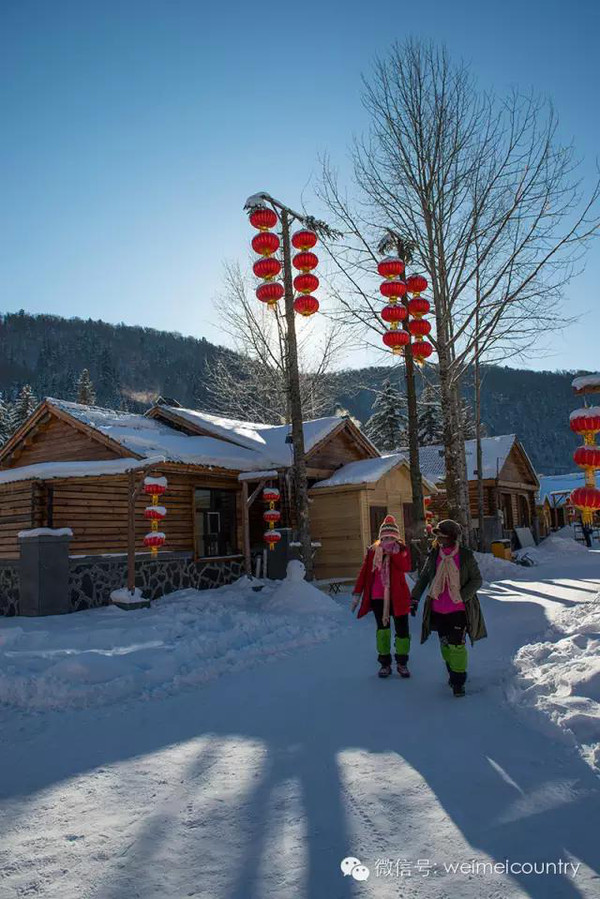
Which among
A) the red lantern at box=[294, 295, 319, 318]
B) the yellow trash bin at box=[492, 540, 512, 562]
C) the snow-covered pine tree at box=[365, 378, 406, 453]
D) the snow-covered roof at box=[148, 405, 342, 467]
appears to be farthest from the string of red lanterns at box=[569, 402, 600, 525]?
the snow-covered pine tree at box=[365, 378, 406, 453]

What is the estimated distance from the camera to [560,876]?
103 inches

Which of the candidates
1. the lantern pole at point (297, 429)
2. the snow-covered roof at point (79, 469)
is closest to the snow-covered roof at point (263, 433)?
the lantern pole at point (297, 429)

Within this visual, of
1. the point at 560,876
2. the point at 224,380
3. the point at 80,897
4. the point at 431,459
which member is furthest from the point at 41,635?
the point at 431,459

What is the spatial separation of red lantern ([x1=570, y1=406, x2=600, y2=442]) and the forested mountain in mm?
91889

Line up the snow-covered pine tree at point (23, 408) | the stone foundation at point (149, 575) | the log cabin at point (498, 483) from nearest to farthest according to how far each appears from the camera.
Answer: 1. the stone foundation at point (149, 575)
2. the log cabin at point (498, 483)
3. the snow-covered pine tree at point (23, 408)

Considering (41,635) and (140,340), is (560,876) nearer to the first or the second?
(41,635)

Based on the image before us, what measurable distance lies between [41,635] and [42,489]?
5462 millimetres

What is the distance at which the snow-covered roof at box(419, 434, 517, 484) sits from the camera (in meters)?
29.2

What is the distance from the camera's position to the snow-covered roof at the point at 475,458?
29234 mm

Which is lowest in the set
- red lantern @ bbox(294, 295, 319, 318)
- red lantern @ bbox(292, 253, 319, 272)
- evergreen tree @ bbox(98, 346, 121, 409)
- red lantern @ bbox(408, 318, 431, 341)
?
red lantern @ bbox(408, 318, 431, 341)

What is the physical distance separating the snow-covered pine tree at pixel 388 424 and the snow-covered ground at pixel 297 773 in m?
31.9

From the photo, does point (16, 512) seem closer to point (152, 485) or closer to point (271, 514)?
point (152, 485)

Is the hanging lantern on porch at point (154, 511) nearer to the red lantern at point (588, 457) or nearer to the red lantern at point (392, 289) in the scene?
the red lantern at point (392, 289)

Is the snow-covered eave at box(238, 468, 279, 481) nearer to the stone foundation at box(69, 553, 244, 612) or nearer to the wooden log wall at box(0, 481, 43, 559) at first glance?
the stone foundation at box(69, 553, 244, 612)
